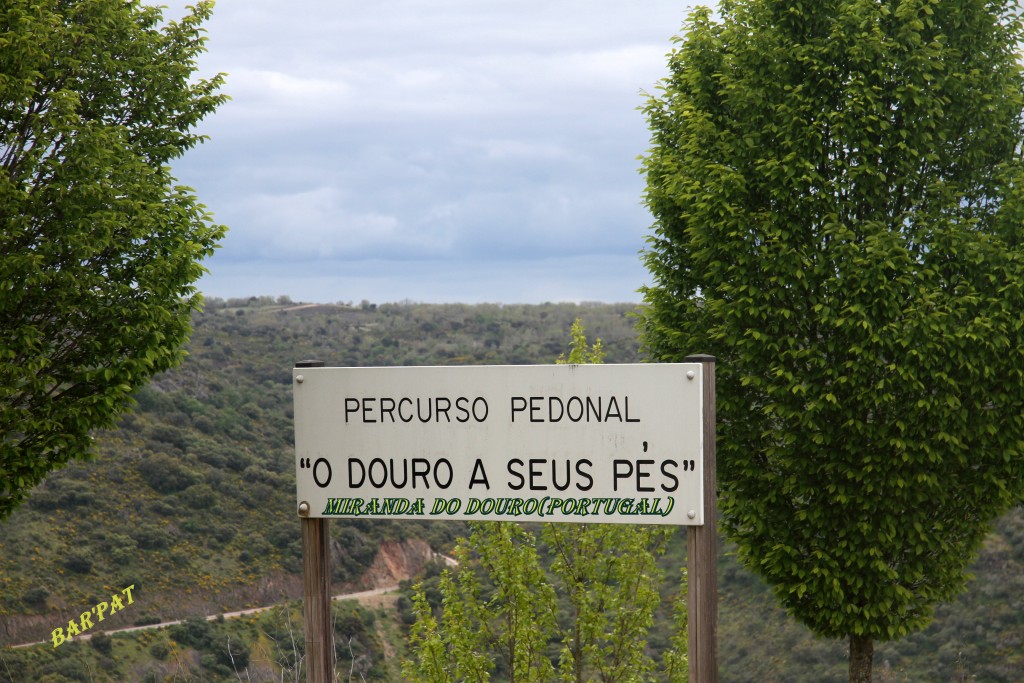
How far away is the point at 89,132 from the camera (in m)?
11.6

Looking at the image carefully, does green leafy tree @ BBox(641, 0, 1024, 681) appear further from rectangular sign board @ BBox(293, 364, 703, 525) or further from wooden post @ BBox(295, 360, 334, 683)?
wooden post @ BBox(295, 360, 334, 683)

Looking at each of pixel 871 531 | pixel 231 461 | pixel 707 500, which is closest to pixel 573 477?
pixel 707 500

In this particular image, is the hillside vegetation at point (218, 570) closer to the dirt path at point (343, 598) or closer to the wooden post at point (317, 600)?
the dirt path at point (343, 598)

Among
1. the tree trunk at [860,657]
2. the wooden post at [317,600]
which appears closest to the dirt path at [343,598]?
the tree trunk at [860,657]

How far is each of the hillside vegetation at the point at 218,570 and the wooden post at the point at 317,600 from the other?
47.7 feet

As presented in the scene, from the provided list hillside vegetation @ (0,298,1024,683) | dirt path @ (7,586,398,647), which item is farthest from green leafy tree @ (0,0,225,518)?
dirt path @ (7,586,398,647)

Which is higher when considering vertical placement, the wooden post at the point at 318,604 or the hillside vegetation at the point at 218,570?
the wooden post at the point at 318,604

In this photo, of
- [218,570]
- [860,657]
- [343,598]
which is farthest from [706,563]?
[343,598]

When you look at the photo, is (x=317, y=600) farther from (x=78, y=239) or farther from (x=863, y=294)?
(x=863, y=294)

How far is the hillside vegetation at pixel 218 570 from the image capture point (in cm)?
2614

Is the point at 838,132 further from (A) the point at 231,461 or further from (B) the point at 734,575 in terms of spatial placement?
(A) the point at 231,461

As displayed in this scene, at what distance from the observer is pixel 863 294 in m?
13.6

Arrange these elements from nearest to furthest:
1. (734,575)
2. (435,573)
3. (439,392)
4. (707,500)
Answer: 1. (707,500)
2. (439,392)
3. (734,575)
4. (435,573)

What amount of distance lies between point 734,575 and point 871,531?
752 inches
